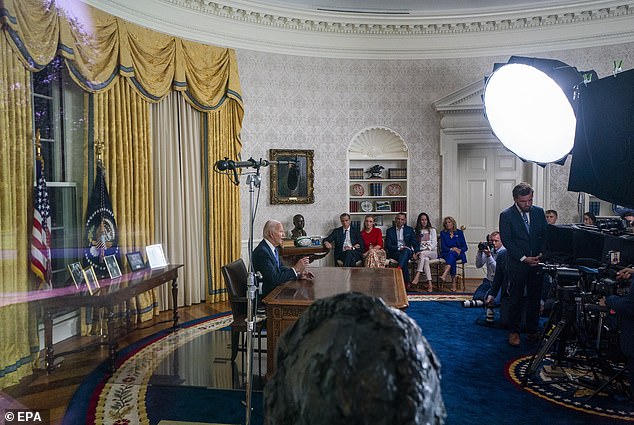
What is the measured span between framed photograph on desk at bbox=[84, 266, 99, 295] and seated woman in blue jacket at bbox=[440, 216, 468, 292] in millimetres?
5009

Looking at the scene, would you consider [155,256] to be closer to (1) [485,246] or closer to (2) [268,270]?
(2) [268,270]

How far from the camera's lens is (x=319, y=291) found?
3.70 m

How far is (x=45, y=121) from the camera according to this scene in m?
4.36

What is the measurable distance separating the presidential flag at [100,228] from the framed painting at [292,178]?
9.45 ft

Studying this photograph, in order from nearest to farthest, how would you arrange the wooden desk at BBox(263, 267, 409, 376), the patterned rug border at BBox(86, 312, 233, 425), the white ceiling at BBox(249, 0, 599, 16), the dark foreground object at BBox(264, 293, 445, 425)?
the dark foreground object at BBox(264, 293, 445, 425) < the patterned rug border at BBox(86, 312, 233, 425) < the wooden desk at BBox(263, 267, 409, 376) < the white ceiling at BBox(249, 0, 599, 16)

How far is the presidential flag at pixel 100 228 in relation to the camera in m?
4.62

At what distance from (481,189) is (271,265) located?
5358 millimetres

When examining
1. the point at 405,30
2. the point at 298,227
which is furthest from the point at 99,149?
the point at 405,30

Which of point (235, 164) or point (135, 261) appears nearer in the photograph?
point (235, 164)

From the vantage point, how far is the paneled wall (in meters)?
7.45

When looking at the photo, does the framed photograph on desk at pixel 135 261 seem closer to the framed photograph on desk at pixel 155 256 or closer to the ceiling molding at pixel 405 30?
the framed photograph on desk at pixel 155 256

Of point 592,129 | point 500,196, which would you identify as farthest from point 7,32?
point 500,196

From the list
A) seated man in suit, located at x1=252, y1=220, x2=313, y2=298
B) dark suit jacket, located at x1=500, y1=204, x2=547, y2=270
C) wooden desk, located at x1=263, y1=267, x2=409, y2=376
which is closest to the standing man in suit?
dark suit jacket, located at x1=500, y1=204, x2=547, y2=270

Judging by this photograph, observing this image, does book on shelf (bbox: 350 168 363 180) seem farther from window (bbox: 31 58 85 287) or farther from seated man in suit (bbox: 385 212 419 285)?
window (bbox: 31 58 85 287)
